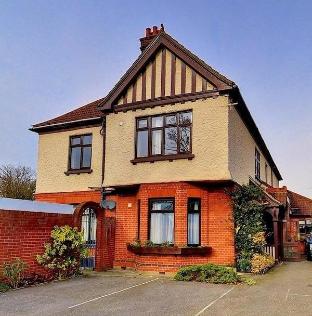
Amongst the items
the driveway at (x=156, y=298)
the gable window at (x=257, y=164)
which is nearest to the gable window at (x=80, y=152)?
the driveway at (x=156, y=298)

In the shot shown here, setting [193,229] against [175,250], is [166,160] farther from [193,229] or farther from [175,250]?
[175,250]

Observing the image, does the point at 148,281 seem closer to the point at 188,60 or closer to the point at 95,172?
the point at 95,172

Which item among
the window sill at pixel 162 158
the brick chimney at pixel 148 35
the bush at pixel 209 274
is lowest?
the bush at pixel 209 274

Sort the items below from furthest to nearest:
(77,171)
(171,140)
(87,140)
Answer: (87,140)
(77,171)
(171,140)

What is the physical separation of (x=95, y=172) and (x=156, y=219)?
4223 millimetres

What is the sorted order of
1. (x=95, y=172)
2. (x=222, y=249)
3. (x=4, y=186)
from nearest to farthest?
(x=222, y=249), (x=95, y=172), (x=4, y=186)

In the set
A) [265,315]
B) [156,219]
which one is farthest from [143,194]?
[265,315]

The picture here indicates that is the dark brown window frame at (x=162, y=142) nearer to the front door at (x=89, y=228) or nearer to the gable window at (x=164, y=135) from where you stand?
the gable window at (x=164, y=135)

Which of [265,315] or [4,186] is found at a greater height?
[4,186]

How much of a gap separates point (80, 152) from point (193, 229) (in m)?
7.08

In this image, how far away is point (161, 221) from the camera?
16000 millimetres

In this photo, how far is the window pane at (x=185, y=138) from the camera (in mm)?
16047

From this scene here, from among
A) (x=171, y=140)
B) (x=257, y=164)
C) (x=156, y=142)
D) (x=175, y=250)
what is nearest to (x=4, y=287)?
(x=175, y=250)

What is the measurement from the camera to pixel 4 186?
37062 mm
